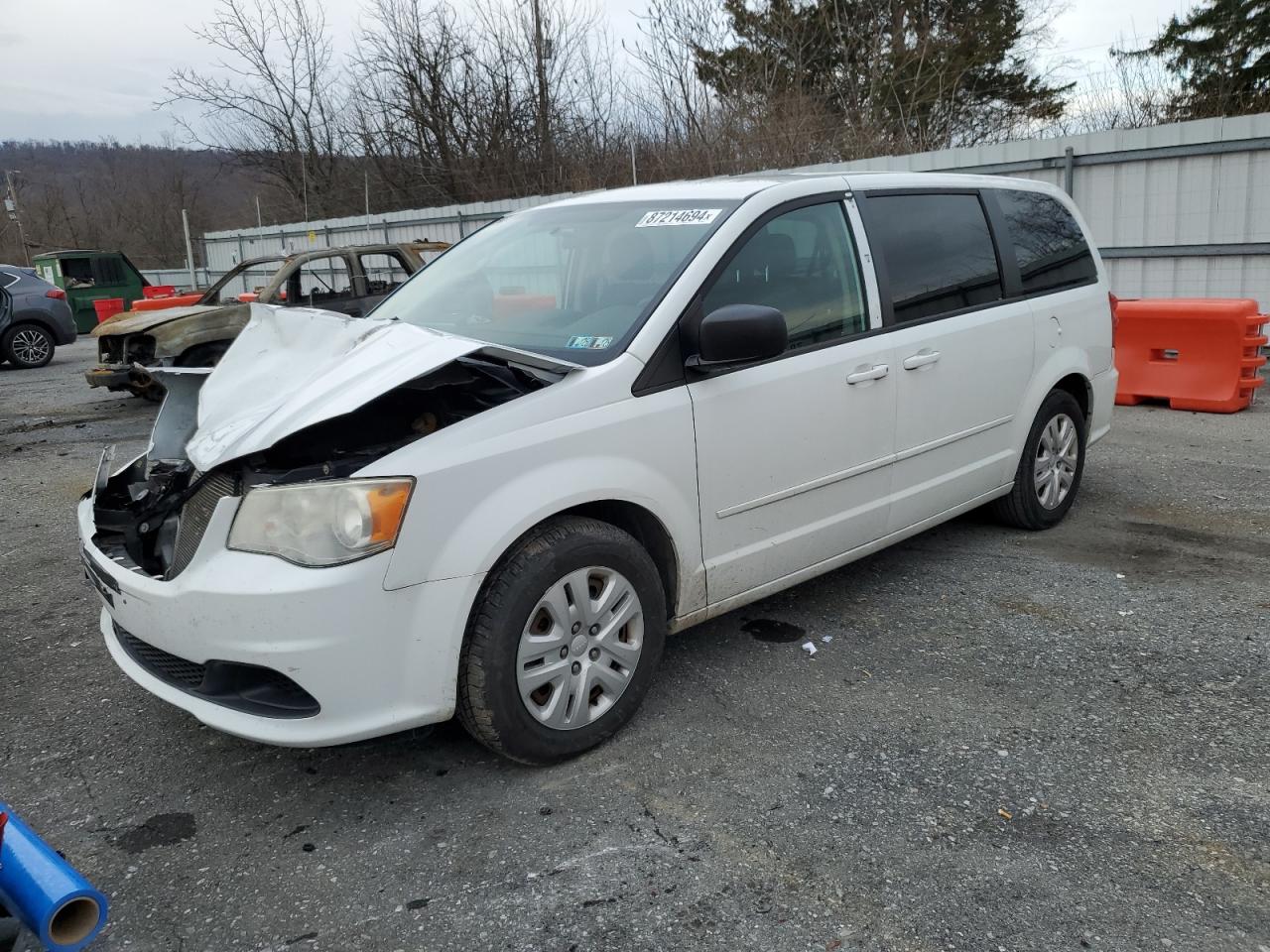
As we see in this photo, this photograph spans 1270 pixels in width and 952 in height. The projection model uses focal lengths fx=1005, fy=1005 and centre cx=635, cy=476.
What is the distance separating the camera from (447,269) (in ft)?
14.2

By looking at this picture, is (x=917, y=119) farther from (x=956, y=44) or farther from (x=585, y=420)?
(x=585, y=420)

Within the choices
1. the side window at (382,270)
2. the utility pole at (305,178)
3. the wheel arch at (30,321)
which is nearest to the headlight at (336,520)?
the side window at (382,270)

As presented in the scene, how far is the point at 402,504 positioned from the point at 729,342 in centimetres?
116

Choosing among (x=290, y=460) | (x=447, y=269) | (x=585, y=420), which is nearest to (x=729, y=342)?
(x=585, y=420)

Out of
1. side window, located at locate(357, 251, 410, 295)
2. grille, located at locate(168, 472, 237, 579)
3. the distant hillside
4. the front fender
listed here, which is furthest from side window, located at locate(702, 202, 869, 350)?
the distant hillside

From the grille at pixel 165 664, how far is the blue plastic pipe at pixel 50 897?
2.14 feet

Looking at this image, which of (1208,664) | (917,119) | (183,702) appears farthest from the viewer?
(917,119)

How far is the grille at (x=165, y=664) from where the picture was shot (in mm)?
2914

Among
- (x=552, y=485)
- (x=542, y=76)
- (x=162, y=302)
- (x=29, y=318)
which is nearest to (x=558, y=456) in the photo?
(x=552, y=485)

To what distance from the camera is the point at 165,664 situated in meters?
3.02

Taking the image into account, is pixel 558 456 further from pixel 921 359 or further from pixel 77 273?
pixel 77 273

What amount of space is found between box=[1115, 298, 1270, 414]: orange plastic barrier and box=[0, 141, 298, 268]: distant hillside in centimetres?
2724

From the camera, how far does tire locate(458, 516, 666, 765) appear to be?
287 centimetres

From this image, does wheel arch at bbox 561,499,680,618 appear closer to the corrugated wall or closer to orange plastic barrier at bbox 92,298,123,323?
the corrugated wall
